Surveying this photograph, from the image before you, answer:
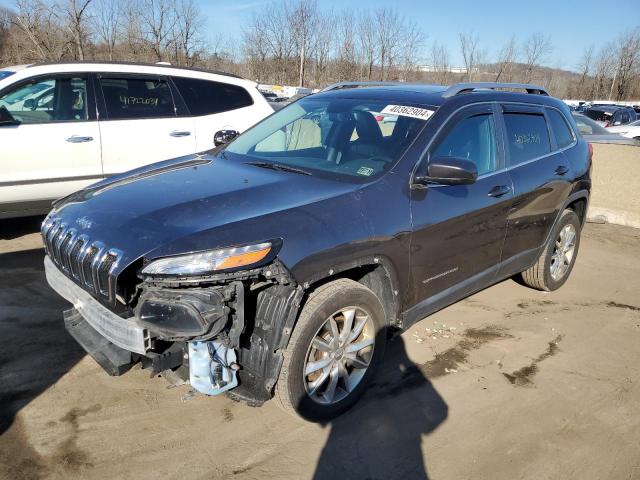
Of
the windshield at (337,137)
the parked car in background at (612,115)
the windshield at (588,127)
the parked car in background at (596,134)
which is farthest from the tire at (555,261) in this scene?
the parked car in background at (612,115)

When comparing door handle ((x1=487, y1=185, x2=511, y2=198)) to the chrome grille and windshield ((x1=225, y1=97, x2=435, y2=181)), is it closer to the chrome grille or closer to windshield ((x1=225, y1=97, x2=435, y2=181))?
windshield ((x1=225, y1=97, x2=435, y2=181))

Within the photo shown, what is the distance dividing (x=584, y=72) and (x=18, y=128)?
184 feet

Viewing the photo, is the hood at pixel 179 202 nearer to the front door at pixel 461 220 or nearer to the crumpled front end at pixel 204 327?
the crumpled front end at pixel 204 327

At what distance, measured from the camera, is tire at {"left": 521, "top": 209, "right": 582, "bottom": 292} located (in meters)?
4.98

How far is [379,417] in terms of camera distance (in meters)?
3.15

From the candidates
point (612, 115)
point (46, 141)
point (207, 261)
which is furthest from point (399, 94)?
point (612, 115)

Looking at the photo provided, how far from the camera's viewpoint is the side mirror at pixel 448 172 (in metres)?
3.19

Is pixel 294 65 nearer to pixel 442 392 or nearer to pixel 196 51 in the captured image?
pixel 196 51

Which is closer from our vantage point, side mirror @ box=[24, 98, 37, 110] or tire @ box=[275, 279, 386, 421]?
tire @ box=[275, 279, 386, 421]

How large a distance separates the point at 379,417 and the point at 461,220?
1.41m

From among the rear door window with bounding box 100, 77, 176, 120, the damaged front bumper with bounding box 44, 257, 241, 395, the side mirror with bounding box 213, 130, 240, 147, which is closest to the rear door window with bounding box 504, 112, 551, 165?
the side mirror with bounding box 213, 130, 240, 147

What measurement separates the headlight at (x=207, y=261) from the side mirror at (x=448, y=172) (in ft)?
4.16

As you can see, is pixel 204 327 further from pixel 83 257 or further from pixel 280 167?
pixel 280 167

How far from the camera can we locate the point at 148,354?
8.65ft
